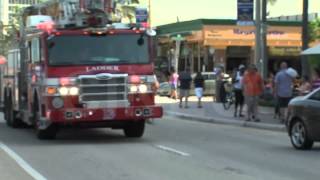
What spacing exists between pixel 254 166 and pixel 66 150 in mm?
4400

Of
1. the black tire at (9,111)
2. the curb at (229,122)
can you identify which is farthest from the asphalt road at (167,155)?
the black tire at (9,111)

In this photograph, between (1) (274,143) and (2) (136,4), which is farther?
(2) (136,4)

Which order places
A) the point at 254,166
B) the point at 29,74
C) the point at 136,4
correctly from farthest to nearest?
the point at 136,4 → the point at 29,74 → the point at 254,166

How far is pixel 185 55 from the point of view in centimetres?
5331

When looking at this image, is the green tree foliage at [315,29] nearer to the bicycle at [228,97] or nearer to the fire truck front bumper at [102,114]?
the bicycle at [228,97]

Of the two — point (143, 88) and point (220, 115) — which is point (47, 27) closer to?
point (143, 88)

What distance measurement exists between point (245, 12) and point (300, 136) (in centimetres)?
1099

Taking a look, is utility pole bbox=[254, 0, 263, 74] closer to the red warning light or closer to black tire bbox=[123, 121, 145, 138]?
black tire bbox=[123, 121, 145, 138]

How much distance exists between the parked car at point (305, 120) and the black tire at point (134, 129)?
3859mm

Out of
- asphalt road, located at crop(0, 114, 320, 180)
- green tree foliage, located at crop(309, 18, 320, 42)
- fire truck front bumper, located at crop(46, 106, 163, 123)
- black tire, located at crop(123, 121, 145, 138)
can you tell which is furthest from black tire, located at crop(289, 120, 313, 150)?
green tree foliage, located at crop(309, 18, 320, 42)

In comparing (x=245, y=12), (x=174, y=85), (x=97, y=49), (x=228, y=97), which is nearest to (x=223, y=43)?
(x=174, y=85)

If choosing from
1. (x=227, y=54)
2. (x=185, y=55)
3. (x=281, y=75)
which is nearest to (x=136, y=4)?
(x=185, y=55)

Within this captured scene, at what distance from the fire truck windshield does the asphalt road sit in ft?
6.15

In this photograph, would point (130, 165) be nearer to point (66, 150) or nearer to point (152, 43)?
point (66, 150)
